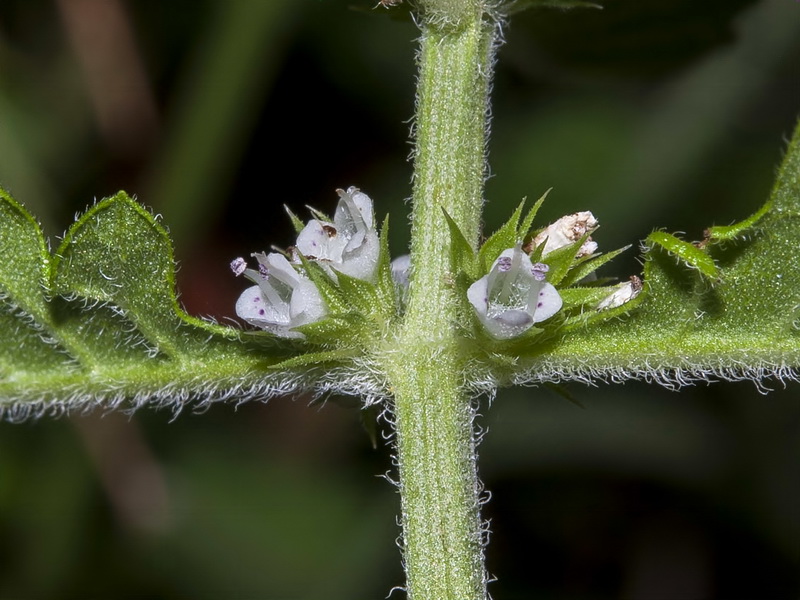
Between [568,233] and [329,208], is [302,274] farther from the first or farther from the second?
[329,208]

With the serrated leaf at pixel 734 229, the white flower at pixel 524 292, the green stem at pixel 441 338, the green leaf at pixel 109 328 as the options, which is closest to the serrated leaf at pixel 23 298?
the green leaf at pixel 109 328

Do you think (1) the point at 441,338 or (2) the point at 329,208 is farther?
(2) the point at 329,208

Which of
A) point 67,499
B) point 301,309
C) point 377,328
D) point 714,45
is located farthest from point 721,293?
point 67,499

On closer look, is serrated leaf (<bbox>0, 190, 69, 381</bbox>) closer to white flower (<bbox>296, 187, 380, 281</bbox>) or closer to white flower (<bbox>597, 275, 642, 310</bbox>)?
white flower (<bbox>296, 187, 380, 281</bbox>)

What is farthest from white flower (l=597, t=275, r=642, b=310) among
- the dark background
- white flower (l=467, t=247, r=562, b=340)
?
the dark background

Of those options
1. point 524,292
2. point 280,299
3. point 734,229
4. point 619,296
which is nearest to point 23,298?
point 280,299

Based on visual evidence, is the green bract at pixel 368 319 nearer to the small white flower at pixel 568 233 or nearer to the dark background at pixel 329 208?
the small white flower at pixel 568 233
